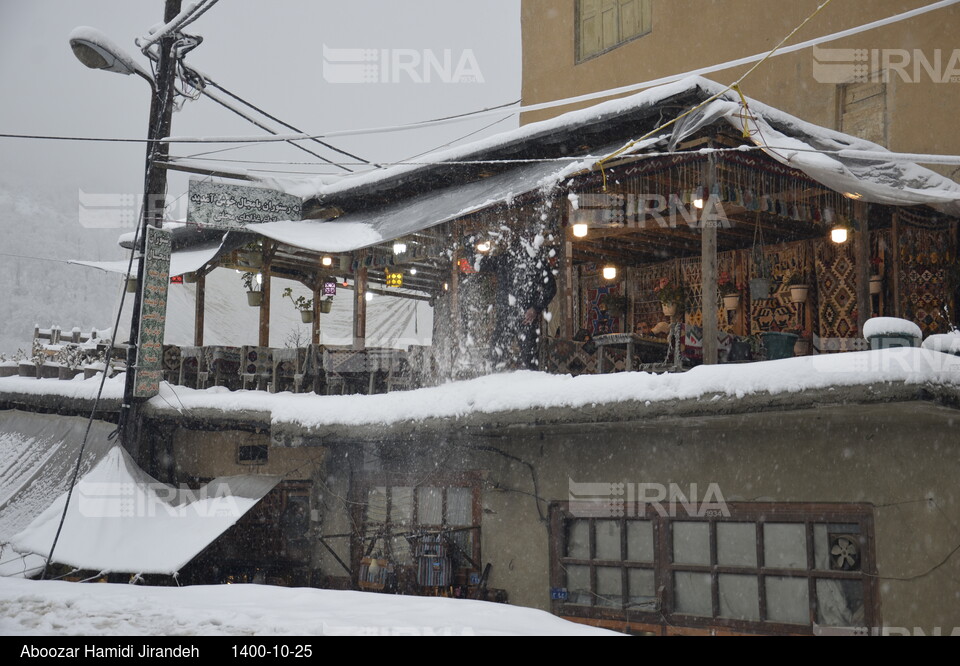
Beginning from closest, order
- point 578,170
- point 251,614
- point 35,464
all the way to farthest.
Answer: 1. point 251,614
2. point 578,170
3. point 35,464

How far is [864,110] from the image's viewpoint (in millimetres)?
12578

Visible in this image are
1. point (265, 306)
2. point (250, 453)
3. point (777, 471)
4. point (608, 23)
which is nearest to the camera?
point (777, 471)

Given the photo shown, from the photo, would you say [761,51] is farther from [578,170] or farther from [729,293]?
[578,170]

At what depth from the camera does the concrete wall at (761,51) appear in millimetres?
11664

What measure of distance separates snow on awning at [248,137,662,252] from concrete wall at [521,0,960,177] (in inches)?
166

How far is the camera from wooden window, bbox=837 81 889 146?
40.4 feet

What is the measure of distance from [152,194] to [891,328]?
10078 millimetres

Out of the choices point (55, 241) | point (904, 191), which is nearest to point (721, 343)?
point (904, 191)

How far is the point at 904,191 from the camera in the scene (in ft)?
29.3

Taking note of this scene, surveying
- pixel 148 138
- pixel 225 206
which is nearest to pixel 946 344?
pixel 225 206

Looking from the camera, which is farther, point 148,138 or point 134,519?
point 148,138

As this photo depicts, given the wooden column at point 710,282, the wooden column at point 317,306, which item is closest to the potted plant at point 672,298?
the wooden column at point 710,282

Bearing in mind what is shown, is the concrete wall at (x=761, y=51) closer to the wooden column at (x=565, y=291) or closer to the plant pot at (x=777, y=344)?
the plant pot at (x=777, y=344)

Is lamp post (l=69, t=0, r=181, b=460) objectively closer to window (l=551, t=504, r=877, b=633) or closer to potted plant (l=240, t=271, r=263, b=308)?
potted plant (l=240, t=271, r=263, b=308)
